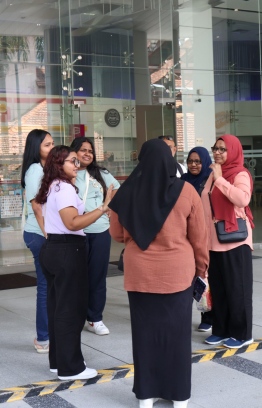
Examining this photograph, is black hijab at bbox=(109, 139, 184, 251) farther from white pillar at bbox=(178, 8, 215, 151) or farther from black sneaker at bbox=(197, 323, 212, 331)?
white pillar at bbox=(178, 8, 215, 151)

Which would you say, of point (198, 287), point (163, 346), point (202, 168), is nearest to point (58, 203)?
point (198, 287)

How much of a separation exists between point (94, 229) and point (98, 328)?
884 millimetres

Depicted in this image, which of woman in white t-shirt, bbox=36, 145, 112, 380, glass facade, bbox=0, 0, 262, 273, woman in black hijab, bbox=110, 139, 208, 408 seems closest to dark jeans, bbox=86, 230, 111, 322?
woman in white t-shirt, bbox=36, 145, 112, 380

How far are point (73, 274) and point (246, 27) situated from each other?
8915mm

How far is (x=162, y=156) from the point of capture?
4.27 meters

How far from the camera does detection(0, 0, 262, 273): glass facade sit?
1115 centimetres

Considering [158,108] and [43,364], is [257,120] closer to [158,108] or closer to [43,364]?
[158,108]

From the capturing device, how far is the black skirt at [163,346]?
4398 millimetres

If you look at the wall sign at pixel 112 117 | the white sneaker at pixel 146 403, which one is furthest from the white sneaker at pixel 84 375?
the wall sign at pixel 112 117

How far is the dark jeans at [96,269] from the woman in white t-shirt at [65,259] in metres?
1.27

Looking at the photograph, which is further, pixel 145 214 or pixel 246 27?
pixel 246 27

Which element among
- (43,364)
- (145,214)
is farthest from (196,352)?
(145,214)

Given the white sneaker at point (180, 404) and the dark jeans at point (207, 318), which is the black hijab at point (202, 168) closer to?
the dark jeans at point (207, 318)

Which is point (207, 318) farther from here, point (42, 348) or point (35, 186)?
point (35, 186)
